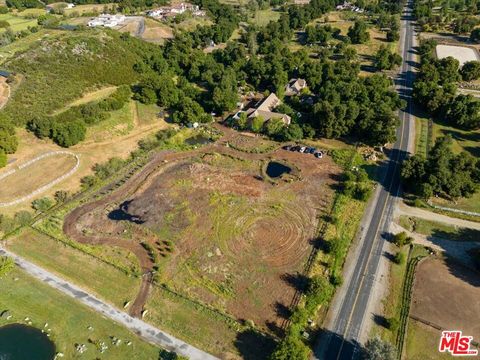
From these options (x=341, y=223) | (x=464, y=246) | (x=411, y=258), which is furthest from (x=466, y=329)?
(x=341, y=223)

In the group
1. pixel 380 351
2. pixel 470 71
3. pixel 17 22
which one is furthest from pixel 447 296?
pixel 17 22

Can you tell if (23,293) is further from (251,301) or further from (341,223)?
(341,223)

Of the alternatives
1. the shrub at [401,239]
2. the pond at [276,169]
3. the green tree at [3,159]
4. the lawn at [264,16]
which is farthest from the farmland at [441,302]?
the lawn at [264,16]

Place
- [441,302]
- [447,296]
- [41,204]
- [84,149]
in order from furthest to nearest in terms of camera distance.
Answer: [84,149], [41,204], [447,296], [441,302]

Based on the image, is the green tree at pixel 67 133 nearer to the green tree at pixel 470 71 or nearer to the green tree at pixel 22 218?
the green tree at pixel 22 218

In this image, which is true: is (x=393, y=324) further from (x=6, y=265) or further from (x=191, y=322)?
(x=6, y=265)
